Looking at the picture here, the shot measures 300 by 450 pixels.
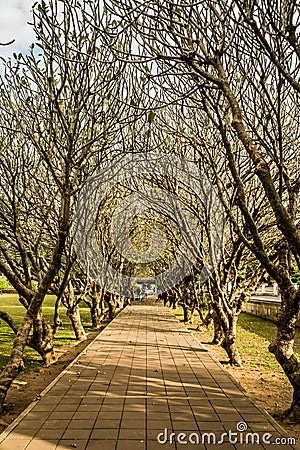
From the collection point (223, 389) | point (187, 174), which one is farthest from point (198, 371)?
point (187, 174)

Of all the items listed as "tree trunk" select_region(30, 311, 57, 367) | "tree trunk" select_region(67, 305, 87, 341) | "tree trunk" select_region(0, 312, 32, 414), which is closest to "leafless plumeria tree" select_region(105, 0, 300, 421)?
"tree trunk" select_region(0, 312, 32, 414)

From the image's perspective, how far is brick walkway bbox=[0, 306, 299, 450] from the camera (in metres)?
5.09

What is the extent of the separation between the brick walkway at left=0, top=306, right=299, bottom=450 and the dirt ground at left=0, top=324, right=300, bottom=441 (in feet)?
2.03

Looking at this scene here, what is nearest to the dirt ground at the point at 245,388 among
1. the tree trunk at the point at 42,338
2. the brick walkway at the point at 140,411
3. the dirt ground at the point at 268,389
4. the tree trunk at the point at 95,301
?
the dirt ground at the point at 268,389

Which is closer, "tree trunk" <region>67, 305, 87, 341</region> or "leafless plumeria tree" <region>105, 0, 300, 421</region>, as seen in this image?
"leafless plumeria tree" <region>105, 0, 300, 421</region>

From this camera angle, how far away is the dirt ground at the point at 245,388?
748 cm

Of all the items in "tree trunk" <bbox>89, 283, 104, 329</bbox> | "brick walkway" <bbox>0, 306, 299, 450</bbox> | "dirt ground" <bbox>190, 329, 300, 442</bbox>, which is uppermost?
"tree trunk" <bbox>89, 283, 104, 329</bbox>

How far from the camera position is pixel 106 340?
1353 centimetres

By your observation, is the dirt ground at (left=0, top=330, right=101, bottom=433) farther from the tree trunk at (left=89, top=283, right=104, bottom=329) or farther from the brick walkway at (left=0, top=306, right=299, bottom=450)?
the tree trunk at (left=89, top=283, right=104, bottom=329)

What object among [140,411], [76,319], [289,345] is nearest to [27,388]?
[140,411]

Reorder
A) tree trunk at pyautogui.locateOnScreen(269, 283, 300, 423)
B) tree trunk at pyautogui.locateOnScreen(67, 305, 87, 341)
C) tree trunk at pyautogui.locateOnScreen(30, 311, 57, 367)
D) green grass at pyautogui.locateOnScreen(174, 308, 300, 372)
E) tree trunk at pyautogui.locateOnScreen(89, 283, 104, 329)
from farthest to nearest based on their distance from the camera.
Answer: tree trunk at pyautogui.locateOnScreen(89, 283, 104, 329), tree trunk at pyautogui.locateOnScreen(67, 305, 87, 341), green grass at pyautogui.locateOnScreen(174, 308, 300, 372), tree trunk at pyautogui.locateOnScreen(30, 311, 57, 367), tree trunk at pyautogui.locateOnScreen(269, 283, 300, 423)

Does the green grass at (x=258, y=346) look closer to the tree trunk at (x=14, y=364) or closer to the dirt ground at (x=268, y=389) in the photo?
the dirt ground at (x=268, y=389)

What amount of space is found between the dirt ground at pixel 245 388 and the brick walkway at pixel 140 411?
0.62 metres

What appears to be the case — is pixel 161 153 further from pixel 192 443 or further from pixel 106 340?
pixel 192 443
